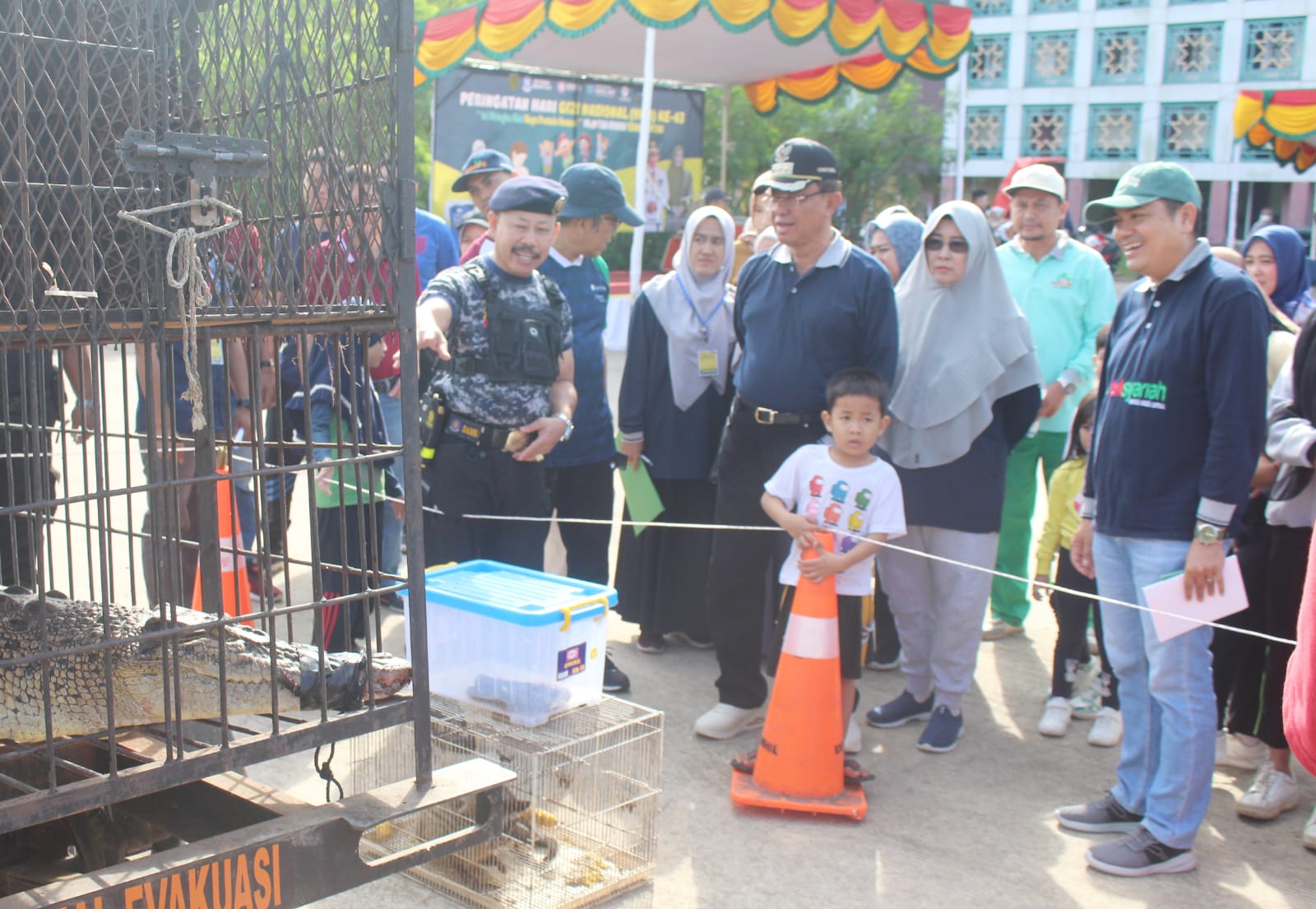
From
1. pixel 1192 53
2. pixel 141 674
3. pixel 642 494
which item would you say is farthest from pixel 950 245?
pixel 1192 53

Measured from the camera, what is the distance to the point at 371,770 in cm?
350

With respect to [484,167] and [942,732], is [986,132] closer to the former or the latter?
[484,167]

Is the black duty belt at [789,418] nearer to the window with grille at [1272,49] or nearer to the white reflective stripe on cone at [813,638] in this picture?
the white reflective stripe on cone at [813,638]

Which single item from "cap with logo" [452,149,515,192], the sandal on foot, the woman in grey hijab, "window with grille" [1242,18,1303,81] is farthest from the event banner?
"window with grille" [1242,18,1303,81]

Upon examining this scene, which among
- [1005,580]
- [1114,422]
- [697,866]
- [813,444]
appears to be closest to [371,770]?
[697,866]

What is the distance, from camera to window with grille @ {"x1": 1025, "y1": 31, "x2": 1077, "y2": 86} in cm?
4053

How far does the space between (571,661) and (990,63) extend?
43.2 m

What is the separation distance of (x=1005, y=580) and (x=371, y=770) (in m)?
3.13

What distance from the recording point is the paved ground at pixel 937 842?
3.17 m

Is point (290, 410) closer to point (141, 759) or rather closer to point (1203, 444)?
point (141, 759)

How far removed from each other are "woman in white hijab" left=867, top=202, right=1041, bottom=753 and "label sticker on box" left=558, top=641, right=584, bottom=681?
1.52 m

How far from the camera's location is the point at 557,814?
323cm

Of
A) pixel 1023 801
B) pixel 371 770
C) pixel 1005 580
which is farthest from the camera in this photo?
pixel 1005 580

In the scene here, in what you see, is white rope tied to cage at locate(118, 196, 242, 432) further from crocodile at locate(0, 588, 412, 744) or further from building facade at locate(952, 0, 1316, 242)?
building facade at locate(952, 0, 1316, 242)
